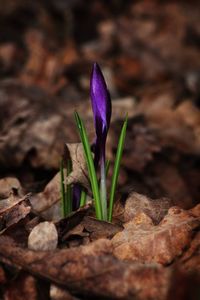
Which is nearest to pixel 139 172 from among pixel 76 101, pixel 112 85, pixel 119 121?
pixel 119 121

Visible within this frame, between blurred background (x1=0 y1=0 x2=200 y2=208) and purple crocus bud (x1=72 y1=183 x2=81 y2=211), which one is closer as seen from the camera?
purple crocus bud (x1=72 y1=183 x2=81 y2=211)

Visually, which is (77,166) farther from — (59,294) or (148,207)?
(59,294)

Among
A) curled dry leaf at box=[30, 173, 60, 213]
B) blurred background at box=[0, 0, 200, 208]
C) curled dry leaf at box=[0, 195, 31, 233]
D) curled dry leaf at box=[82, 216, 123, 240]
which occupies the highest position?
curled dry leaf at box=[0, 195, 31, 233]

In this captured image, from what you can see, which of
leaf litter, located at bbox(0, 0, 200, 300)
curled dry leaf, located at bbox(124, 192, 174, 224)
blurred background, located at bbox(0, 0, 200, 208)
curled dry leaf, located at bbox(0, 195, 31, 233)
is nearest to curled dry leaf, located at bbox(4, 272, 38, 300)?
leaf litter, located at bbox(0, 0, 200, 300)

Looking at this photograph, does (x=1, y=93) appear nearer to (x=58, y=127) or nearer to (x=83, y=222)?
(x=58, y=127)

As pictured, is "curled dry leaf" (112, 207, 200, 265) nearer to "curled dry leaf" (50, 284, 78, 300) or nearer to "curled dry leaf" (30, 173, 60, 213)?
"curled dry leaf" (50, 284, 78, 300)

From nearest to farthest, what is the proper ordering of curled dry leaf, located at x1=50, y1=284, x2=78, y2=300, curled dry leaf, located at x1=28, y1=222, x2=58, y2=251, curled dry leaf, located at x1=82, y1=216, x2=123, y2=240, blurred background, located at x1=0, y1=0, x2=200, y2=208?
curled dry leaf, located at x1=50, y1=284, x2=78, y2=300 → curled dry leaf, located at x1=28, y1=222, x2=58, y2=251 → curled dry leaf, located at x1=82, y1=216, x2=123, y2=240 → blurred background, located at x1=0, y1=0, x2=200, y2=208

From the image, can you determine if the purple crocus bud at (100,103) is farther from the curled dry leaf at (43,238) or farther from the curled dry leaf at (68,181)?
the curled dry leaf at (43,238)

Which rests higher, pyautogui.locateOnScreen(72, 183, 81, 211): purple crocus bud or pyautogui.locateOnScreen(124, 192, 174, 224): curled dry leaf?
pyautogui.locateOnScreen(72, 183, 81, 211): purple crocus bud
